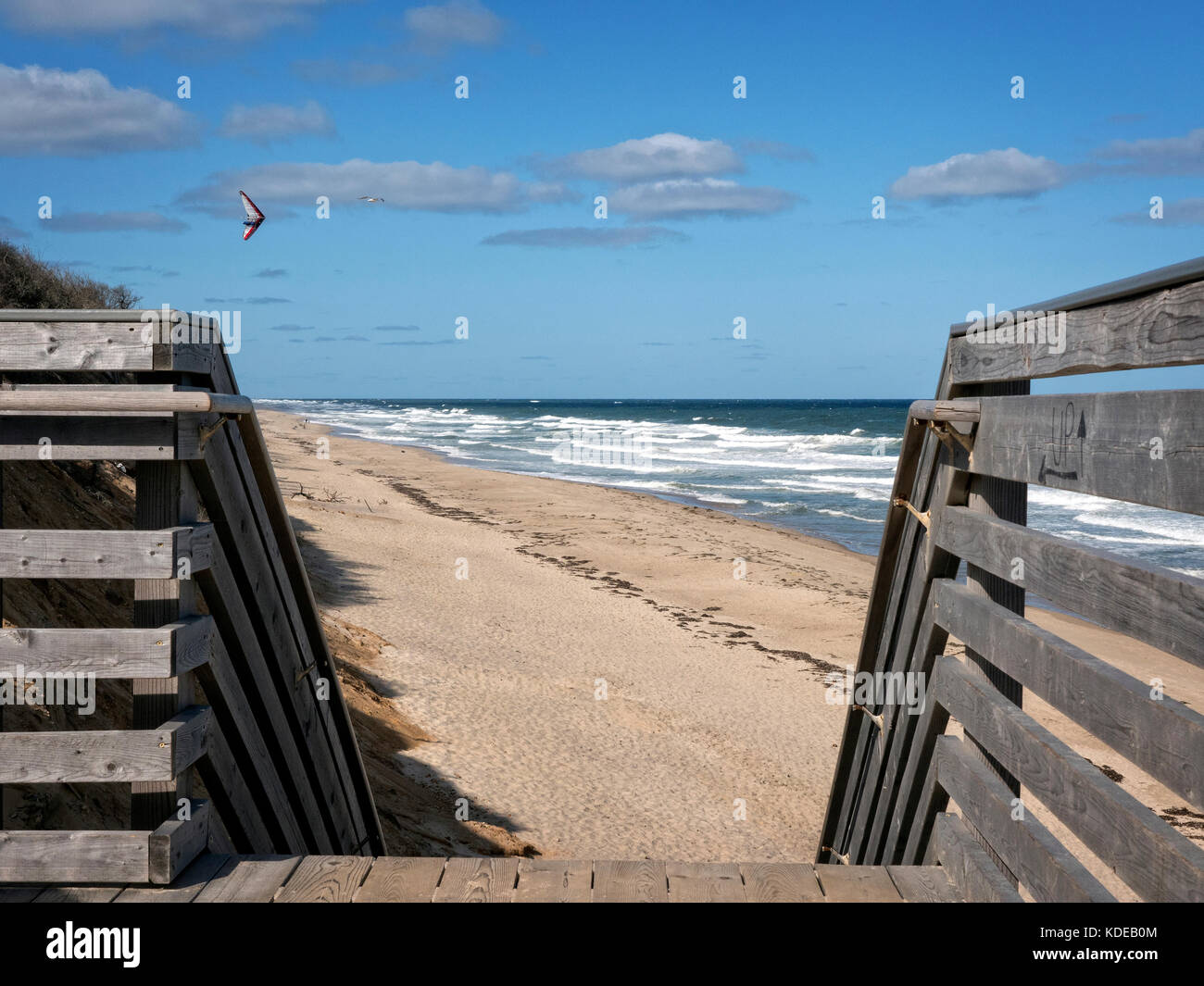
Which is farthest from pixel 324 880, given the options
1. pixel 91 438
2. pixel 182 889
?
pixel 91 438

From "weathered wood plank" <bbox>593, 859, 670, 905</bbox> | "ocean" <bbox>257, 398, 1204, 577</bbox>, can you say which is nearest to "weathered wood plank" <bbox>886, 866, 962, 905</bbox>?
"weathered wood plank" <bbox>593, 859, 670, 905</bbox>

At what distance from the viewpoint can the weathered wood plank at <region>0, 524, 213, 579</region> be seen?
105 inches

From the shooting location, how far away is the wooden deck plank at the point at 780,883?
2.94m

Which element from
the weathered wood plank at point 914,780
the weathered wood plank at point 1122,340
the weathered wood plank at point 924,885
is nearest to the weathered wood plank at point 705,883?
the weathered wood plank at point 924,885

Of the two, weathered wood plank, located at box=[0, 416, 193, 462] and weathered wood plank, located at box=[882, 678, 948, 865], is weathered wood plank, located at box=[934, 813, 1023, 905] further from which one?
weathered wood plank, located at box=[0, 416, 193, 462]

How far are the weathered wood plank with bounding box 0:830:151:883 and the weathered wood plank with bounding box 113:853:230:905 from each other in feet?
0.13

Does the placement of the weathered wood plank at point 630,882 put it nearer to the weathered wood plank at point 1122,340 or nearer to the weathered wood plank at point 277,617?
the weathered wood plank at point 277,617

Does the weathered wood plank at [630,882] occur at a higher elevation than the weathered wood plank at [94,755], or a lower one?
lower

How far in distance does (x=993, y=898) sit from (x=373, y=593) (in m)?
11.6

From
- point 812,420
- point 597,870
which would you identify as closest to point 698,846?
point 597,870

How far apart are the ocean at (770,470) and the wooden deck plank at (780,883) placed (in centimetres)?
373

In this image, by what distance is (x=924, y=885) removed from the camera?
9.99ft

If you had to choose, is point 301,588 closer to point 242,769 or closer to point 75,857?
point 242,769
